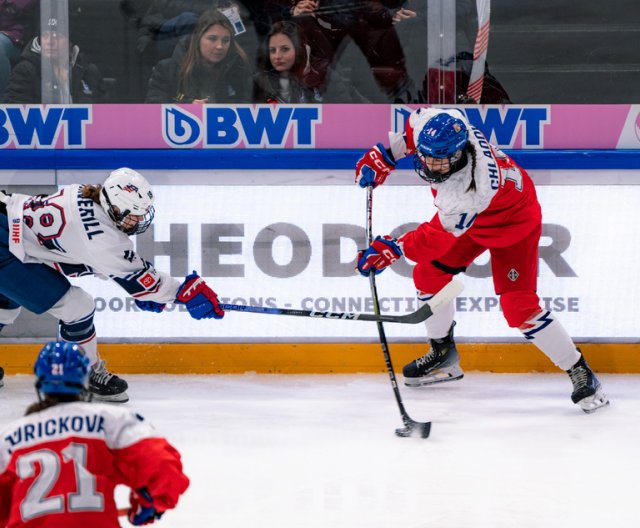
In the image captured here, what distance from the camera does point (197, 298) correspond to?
396 centimetres

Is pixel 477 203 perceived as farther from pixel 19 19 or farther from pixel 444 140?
pixel 19 19

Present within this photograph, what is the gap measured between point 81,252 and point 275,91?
1.34 m

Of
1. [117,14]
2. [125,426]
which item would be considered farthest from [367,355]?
[125,426]

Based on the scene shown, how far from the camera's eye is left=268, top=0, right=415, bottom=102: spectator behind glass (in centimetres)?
495

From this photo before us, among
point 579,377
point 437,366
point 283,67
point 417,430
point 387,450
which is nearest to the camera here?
point 387,450

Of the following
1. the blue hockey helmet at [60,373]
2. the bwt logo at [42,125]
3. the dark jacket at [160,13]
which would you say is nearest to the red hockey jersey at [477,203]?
the dark jacket at [160,13]

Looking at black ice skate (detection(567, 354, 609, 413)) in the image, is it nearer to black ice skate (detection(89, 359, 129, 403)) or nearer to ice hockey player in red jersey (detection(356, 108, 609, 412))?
ice hockey player in red jersey (detection(356, 108, 609, 412))

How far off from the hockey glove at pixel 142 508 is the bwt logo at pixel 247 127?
3.02 m

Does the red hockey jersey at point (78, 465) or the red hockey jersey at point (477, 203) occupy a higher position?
the red hockey jersey at point (477, 203)

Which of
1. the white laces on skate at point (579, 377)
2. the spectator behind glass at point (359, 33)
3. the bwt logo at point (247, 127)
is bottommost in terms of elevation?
the white laces on skate at point (579, 377)

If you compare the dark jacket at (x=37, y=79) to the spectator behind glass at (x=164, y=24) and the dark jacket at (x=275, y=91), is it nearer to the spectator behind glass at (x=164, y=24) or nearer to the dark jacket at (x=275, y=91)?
the spectator behind glass at (x=164, y=24)

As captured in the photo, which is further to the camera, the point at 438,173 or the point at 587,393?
the point at 587,393

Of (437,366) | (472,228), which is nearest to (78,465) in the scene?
(472,228)

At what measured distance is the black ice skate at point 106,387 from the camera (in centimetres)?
437
